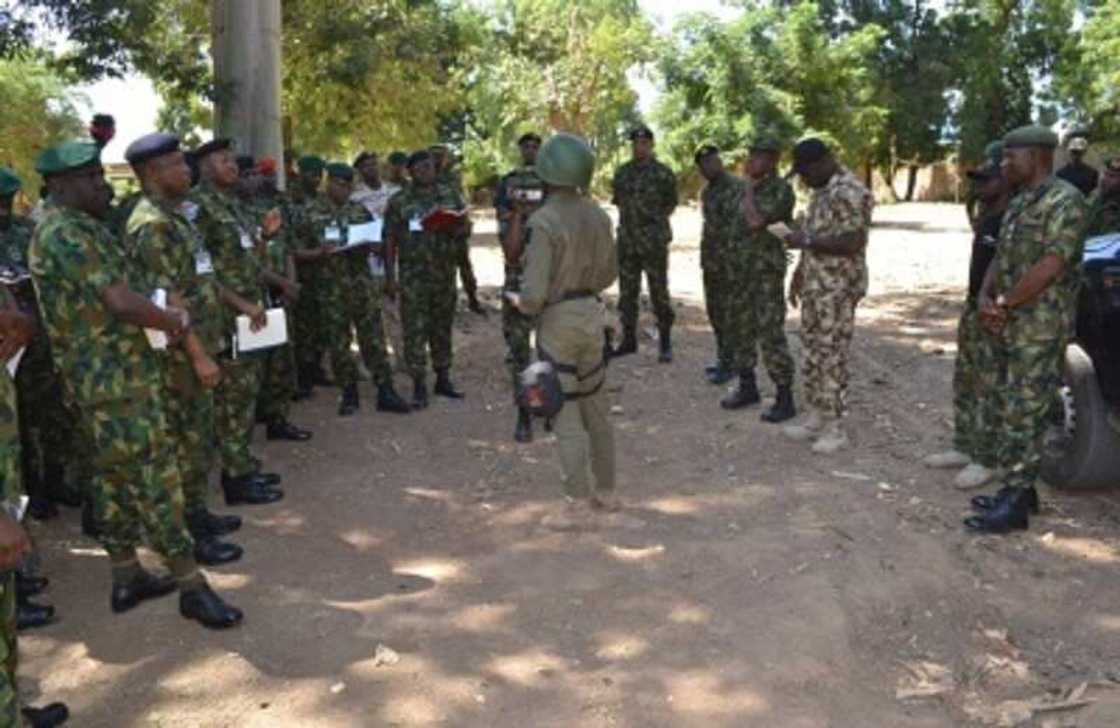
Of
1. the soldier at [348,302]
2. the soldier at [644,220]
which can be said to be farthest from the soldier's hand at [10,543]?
the soldier at [644,220]

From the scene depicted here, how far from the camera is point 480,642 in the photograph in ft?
12.9

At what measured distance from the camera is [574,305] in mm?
4906

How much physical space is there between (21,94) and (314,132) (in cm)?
962

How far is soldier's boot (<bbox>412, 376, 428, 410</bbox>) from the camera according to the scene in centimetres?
759

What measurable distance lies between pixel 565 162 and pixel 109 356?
85.6 inches

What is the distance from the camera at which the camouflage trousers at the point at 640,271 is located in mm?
8531

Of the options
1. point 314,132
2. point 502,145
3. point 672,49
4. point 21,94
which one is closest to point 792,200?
point 314,132

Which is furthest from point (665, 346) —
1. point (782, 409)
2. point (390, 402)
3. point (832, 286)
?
point (832, 286)

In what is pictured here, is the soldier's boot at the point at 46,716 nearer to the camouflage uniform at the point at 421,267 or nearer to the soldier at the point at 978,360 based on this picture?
the camouflage uniform at the point at 421,267

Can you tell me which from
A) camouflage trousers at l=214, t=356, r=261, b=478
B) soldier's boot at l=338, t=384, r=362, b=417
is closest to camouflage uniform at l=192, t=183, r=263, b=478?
camouflage trousers at l=214, t=356, r=261, b=478

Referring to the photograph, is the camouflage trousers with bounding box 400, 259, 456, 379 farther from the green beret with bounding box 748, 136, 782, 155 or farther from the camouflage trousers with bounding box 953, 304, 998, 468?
the camouflage trousers with bounding box 953, 304, 998, 468

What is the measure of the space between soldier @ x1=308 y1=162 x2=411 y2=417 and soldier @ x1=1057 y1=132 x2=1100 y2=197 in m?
5.25

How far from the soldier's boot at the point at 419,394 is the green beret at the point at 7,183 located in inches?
124

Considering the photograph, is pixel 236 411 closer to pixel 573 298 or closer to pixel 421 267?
pixel 573 298
